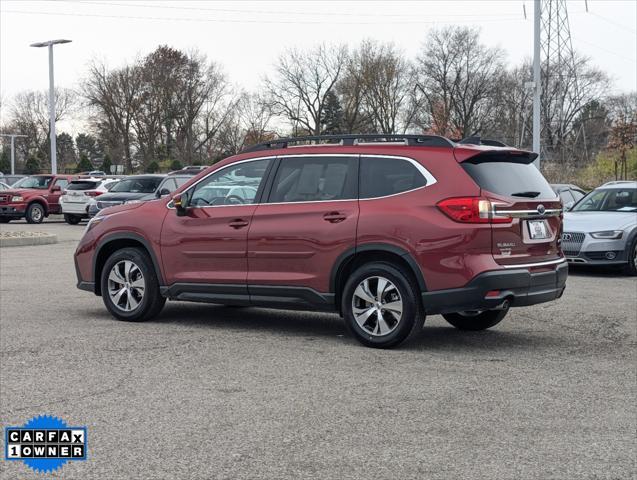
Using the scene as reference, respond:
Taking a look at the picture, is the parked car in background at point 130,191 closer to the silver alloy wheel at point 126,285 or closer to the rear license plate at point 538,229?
the silver alloy wheel at point 126,285

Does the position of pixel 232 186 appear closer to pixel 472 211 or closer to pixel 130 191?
pixel 472 211

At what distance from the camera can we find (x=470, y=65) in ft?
232

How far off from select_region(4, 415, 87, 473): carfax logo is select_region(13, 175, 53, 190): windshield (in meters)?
29.7

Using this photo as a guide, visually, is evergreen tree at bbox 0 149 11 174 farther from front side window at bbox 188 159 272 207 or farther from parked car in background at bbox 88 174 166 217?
front side window at bbox 188 159 272 207

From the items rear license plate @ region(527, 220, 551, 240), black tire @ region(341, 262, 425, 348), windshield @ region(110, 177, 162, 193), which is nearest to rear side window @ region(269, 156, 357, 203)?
black tire @ region(341, 262, 425, 348)

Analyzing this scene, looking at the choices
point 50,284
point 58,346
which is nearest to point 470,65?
point 50,284

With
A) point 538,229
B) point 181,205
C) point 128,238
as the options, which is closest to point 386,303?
point 538,229

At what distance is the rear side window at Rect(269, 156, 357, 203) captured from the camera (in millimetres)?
8445

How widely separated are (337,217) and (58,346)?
8.89 feet

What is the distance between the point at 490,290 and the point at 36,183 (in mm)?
29274

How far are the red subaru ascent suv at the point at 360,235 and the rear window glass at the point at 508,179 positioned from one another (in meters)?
0.01

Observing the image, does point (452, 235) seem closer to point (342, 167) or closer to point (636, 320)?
point (342, 167)

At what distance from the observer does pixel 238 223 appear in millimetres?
8961

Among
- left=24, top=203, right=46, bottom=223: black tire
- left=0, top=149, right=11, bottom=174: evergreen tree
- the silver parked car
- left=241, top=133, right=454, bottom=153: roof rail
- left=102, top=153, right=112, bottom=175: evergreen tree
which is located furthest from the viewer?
left=0, top=149, right=11, bottom=174: evergreen tree
